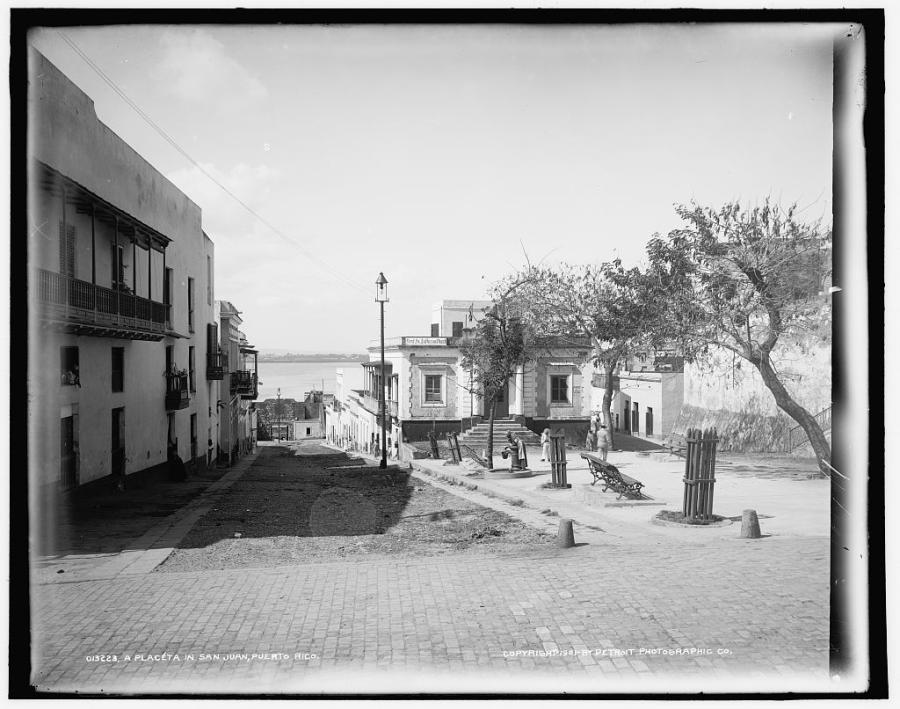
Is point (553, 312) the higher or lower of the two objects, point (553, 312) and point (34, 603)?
the higher

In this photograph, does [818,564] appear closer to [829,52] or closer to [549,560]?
[549,560]

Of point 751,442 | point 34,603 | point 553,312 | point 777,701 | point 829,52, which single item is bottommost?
point 777,701

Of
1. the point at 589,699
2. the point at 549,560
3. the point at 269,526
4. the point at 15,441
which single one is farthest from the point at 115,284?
the point at 589,699

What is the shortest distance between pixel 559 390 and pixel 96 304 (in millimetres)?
13647

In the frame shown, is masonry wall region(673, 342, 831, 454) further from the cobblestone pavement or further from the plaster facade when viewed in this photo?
the plaster facade

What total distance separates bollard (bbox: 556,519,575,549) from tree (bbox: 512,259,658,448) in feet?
11.0

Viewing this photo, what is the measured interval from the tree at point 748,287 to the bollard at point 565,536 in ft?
9.56

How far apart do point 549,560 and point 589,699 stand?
7.56ft

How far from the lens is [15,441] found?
19.0 feet

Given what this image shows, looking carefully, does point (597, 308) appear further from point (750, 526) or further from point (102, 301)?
point (102, 301)

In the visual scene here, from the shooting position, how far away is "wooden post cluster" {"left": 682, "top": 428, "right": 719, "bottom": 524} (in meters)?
8.71

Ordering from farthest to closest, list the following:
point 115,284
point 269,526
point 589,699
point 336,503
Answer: point 336,503 < point 115,284 < point 269,526 < point 589,699

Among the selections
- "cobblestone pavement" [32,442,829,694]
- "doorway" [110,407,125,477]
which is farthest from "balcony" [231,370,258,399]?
"cobblestone pavement" [32,442,829,694]

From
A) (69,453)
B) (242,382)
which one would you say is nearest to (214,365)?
(242,382)
